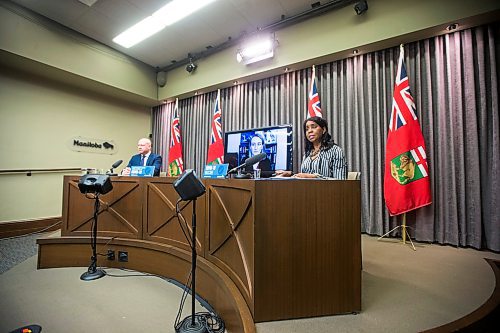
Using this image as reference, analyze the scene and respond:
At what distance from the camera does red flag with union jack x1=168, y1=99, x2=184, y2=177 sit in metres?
4.67

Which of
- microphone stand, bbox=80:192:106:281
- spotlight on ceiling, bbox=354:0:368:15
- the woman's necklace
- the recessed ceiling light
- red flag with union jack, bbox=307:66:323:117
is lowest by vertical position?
microphone stand, bbox=80:192:106:281

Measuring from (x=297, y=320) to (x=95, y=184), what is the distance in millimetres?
1910

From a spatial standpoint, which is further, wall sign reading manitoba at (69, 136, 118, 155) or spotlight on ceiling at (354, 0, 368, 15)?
wall sign reading manitoba at (69, 136, 118, 155)

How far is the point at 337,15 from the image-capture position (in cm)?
303

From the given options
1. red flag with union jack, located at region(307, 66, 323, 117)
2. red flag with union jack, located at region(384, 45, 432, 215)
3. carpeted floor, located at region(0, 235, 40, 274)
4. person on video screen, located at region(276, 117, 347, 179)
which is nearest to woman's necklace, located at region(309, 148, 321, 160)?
person on video screen, located at region(276, 117, 347, 179)

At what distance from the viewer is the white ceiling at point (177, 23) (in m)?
3.07

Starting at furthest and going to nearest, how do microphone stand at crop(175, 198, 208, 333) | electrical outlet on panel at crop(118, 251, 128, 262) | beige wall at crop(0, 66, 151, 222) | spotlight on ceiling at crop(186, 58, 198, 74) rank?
spotlight on ceiling at crop(186, 58, 198, 74)
beige wall at crop(0, 66, 151, 222)
electrical outlet on panel at crop(118, 251, 128, 262)
microphone stand at crop(175, 198, 208, 333)

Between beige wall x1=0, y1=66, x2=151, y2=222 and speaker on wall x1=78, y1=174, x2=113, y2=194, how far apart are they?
8.13 feet

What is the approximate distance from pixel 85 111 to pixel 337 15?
4528 mm

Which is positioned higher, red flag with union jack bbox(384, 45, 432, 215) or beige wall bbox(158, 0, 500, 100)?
beige wall bbox(158, 0, 500, 100)

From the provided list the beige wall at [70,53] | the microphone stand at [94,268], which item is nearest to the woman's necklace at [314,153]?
the microphone stand at [94,268]

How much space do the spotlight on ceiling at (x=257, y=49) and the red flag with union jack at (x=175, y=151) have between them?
191 centimetres

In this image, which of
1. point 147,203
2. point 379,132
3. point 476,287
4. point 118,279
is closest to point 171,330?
point 118,279

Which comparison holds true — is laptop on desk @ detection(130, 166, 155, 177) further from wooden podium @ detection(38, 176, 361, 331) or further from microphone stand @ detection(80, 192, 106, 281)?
wooden podium @ detection(38, 176, 361, 331)
